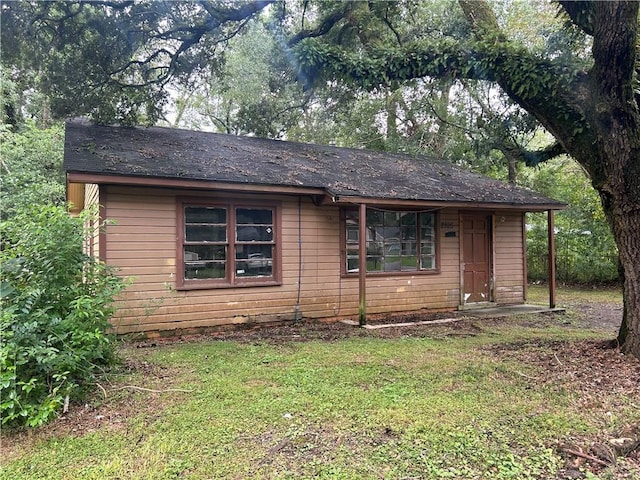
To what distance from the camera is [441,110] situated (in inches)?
698

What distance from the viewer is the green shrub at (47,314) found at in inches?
131

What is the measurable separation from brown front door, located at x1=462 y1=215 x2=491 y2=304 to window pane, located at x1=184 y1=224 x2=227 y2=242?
5382 millimetres

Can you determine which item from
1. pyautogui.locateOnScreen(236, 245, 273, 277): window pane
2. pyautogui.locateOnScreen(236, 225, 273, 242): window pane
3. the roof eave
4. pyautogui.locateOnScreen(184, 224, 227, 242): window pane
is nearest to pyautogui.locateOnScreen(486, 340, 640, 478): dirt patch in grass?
the roof eave

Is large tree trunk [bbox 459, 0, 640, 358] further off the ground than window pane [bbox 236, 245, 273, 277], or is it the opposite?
large tree trunk [bbox 459, 0, 640, 358]

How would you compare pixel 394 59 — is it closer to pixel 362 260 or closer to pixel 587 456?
pixel 362 260

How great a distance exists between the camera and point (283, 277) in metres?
→ 7.84

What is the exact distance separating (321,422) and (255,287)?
4338 millimetres

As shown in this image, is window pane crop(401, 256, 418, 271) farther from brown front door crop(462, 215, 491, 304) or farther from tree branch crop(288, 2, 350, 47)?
tree branch crop(288, 2, 350, 47)

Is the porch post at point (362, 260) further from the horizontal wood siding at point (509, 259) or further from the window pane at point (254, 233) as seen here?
the horizontal wood siding at point (509, 259)

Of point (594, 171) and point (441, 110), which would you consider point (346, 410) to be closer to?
point (594, 171)

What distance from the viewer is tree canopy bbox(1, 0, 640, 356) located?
16.4 ft

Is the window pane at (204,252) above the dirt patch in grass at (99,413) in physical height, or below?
above

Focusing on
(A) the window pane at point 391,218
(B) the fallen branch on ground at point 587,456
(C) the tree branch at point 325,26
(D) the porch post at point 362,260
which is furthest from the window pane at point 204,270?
(B) the fallen branch on ground at point 587,456

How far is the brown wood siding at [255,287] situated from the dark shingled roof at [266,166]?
46 cm
